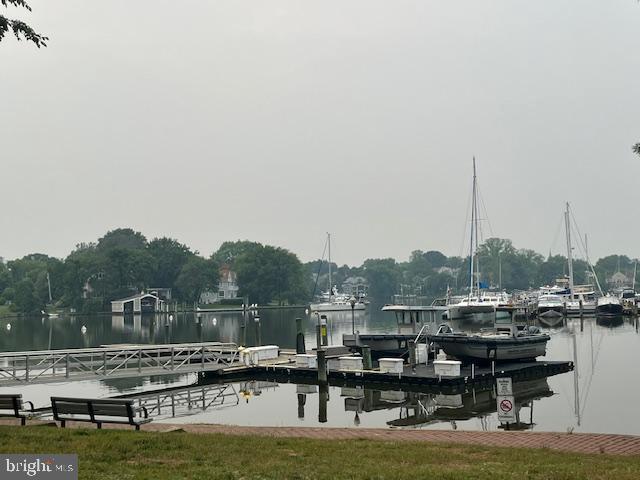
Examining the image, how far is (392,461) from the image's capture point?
42.0 feet

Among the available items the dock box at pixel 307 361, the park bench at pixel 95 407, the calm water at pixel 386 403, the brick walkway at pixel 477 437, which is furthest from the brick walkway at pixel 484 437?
the dock box at pixel 307 361

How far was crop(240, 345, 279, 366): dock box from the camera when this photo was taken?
127 feet

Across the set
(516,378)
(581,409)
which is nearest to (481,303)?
(516,378)

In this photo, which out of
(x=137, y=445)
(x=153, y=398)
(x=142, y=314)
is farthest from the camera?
(x=142, y=314)

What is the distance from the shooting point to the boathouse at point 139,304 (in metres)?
150

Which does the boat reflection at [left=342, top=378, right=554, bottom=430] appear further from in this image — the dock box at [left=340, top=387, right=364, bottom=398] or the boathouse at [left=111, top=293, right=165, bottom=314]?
the boathouse at [left=111, top=293, right=165, bottom=314]

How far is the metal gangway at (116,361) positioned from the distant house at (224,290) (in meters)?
135

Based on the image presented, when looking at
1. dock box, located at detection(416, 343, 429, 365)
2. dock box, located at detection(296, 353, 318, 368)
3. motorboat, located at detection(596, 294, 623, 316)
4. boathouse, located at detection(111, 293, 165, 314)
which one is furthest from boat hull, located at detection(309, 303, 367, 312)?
dock box, located at detection(296, 353, 318, 368)

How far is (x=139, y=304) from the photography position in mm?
151875

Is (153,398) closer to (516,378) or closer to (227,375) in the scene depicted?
(227,375)

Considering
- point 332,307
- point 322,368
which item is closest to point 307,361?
point 322,368

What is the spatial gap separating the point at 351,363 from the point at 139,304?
122587mm

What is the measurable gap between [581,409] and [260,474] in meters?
21.3

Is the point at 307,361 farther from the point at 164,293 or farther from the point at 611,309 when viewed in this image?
the point at 164,293
